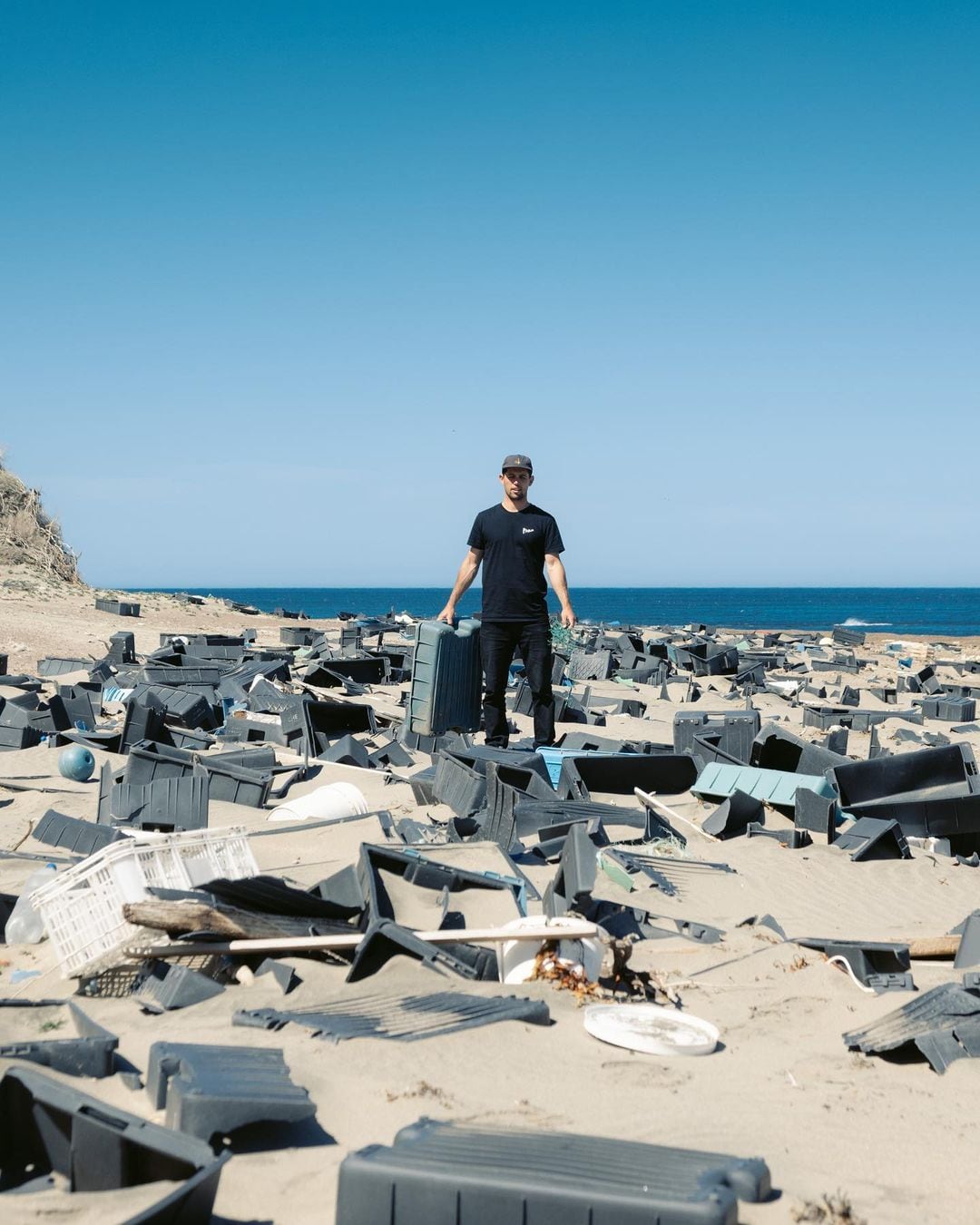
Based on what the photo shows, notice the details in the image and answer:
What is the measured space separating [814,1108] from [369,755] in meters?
5.52

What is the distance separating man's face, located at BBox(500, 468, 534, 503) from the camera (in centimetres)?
809

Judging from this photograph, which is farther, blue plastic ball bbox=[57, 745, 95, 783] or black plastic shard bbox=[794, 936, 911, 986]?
blue plastic ball bbox=[57, 745, 95, 783]

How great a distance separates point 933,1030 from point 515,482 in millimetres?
5373

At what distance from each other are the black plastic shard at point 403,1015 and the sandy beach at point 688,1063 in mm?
40

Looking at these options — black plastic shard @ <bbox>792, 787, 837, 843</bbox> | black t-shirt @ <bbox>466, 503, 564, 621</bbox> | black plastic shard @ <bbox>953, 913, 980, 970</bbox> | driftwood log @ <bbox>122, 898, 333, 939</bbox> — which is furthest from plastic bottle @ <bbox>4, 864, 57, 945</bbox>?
black t-shirt @ <bbox>466, 503, 564, 621</bbox>

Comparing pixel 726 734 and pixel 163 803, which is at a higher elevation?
pixel 726 734

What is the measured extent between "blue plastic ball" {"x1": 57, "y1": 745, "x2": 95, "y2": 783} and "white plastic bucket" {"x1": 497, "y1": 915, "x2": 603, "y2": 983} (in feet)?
14.3

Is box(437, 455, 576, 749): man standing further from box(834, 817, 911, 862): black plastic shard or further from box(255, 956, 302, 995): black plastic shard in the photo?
box(255, 956, 302, 995): black plastic shard

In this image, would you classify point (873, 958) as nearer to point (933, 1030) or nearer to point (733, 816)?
point (933, 1030)

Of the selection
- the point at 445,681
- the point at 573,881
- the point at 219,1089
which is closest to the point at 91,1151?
the point at 219,1089

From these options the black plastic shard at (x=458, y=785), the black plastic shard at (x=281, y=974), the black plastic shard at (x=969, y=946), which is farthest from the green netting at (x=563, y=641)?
the black plastic shard at (x=281, y=974)

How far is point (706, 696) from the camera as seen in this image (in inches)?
579

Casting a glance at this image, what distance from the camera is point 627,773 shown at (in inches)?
294

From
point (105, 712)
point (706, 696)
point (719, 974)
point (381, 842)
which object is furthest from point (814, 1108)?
point (706, 696)
